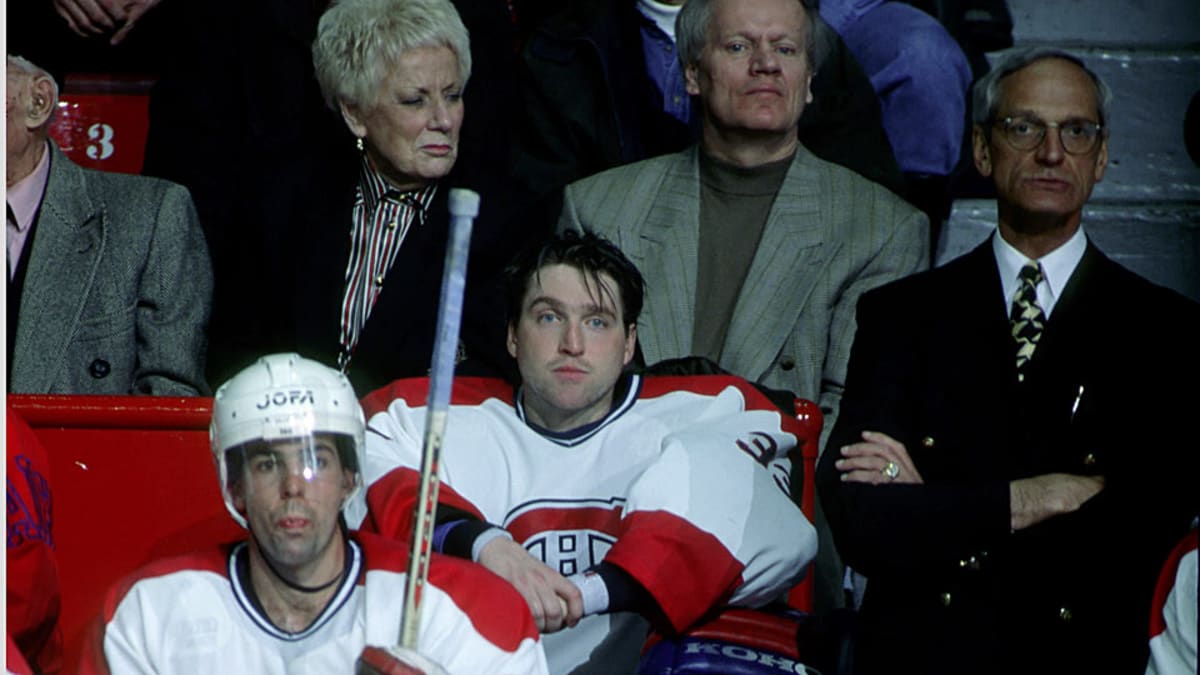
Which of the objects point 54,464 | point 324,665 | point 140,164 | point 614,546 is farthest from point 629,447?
point 140,164

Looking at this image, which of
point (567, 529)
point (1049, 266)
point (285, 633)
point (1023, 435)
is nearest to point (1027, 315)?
point (1049, 266)

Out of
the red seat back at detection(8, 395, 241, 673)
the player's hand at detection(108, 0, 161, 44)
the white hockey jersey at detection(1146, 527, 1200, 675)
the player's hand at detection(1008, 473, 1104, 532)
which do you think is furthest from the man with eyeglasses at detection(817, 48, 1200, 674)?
the player's hand at detection(108, 0, 161, 44)

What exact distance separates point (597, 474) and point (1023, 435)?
0.75 meters

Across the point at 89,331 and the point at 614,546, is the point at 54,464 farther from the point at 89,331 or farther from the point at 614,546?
the point at 614,546

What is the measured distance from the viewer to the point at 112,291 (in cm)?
444

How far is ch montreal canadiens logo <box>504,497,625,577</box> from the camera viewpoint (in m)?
3.81

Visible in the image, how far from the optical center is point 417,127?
448 cm

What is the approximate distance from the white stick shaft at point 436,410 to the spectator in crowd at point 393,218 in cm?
121

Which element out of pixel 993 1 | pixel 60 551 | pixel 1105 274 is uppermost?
pixel 993 1

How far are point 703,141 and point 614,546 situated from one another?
4.12 ft

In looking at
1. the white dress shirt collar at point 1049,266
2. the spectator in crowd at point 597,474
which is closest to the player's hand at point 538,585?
the spectator in crowd at point 597,474

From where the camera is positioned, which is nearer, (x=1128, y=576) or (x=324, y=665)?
(x=324, y=665)

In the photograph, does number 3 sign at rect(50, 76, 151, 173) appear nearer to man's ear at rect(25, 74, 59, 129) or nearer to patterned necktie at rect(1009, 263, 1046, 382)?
man's ear at rect(25, 74, 59, 129)

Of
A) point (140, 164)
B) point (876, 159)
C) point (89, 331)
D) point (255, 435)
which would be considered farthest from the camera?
point (140, 164)
